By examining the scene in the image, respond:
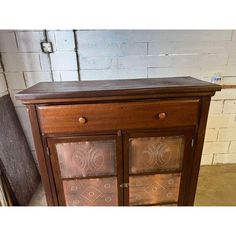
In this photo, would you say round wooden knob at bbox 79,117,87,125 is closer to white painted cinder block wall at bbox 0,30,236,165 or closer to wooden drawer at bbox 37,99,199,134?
wooden drawer at bbox 37,99,199,134

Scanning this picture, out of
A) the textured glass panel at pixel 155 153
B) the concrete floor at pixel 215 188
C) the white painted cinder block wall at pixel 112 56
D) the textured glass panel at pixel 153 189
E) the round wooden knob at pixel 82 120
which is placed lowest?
the concrete floor at pixel 215 188

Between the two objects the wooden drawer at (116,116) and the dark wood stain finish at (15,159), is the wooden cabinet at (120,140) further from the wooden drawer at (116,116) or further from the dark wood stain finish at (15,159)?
the dark wood stain finish at (15,159)

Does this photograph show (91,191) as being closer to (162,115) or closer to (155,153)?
(155,153)

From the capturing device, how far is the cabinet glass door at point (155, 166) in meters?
1.08

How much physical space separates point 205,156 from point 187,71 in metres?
0.88

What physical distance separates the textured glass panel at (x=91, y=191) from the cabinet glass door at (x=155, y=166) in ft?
0.31

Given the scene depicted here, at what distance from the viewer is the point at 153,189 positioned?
119 cm

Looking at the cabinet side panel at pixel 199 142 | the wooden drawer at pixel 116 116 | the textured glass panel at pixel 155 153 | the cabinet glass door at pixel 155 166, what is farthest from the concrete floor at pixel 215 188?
the wooden drawer at pixel 116 116

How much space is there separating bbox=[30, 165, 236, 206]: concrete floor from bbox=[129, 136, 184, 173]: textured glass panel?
618mm

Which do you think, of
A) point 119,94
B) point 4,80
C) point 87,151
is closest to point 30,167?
point 4,80

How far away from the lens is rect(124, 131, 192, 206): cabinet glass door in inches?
42.6

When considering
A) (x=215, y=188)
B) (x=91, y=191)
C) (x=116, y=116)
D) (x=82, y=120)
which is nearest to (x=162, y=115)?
(x=116, y=116)

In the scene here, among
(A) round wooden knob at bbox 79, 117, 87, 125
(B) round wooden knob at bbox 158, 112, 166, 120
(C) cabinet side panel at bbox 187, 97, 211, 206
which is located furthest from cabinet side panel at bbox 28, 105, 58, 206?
(C) cabinet side panel at bbox 187, 97, 211, 206
